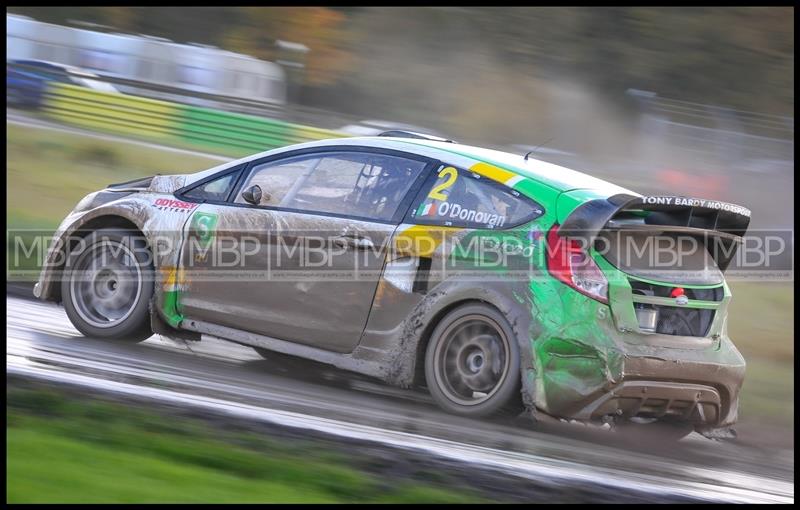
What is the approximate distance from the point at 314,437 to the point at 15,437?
1.34m

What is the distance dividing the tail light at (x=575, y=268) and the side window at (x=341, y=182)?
1023 millimetres

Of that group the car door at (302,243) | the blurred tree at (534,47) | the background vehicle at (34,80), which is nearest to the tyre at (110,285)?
the car door at (302,243)

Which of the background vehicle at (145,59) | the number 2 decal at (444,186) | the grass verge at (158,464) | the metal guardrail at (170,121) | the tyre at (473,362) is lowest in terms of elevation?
the grass verge at (158,464)

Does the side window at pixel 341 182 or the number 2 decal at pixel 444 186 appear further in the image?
the side window at pixel 341 182

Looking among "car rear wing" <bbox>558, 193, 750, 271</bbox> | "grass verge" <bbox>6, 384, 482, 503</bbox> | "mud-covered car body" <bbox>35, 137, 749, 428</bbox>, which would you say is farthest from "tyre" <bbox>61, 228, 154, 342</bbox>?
"car rear wing" <bbox>558, 193, 750, 271</bbox>

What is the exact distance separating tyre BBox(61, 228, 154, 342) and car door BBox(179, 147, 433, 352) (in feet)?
1.13

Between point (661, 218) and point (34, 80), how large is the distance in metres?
16.4

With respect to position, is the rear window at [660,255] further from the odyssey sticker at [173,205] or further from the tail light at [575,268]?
the odyssey sticker at [173,205]

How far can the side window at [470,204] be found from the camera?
5.70m

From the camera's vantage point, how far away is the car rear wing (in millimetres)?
5504

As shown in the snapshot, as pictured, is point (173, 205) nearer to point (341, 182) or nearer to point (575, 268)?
point (341, 182)

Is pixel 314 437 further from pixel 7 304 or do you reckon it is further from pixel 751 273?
pixel 751 273

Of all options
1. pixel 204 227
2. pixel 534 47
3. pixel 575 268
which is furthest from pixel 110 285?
pixel 534 47

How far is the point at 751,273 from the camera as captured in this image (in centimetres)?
1217
